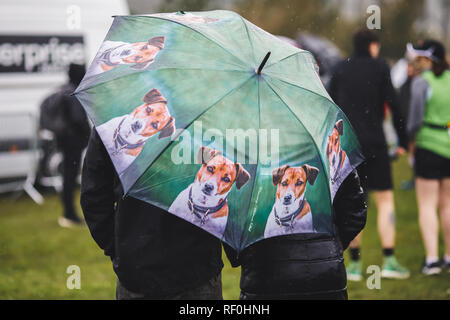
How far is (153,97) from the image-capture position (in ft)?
8.20

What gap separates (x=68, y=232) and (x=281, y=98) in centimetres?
594

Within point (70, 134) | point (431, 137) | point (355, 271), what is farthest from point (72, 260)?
point (431, 137)

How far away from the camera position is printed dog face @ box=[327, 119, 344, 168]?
2.70m

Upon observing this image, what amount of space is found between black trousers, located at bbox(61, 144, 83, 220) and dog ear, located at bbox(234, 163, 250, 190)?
6.14 meters

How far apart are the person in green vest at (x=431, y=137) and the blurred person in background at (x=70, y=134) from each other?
3.88 m

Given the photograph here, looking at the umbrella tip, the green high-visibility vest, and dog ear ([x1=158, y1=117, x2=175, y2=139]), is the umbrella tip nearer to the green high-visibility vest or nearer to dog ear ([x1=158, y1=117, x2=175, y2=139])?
dog ear ([x1=158, y1=117, x2=175, y2=139])

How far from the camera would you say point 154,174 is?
2.43 metres

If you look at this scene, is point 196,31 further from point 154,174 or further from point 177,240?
point 177,240

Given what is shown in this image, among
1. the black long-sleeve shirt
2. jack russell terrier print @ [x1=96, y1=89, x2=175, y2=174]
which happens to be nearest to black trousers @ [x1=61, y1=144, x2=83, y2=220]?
the black long-sleeve shirt

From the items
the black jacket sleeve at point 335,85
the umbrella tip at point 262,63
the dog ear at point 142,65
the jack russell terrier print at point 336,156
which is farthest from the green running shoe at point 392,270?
the dog ear at point 142,65

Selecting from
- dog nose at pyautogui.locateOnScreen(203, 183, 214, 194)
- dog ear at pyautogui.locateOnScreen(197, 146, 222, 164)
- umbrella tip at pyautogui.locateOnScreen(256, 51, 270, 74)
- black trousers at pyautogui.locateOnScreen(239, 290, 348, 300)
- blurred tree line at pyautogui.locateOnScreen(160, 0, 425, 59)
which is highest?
blurred tree line at pyautogui.locateOnScreen(160, 0, 425, 59)

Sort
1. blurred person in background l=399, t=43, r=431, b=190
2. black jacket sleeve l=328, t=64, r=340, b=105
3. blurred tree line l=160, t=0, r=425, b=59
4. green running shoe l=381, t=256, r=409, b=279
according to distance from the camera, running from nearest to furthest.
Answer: black jacket sleeve l=328, t=64, r=340, b=105 < green running shoe l=381, t=256, r=409, b=279 < blurred person in background l=399, t=43, r=431, b=190 < blurred tree line l=160, t=0, r=425, b=59

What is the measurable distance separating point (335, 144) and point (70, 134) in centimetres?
588
